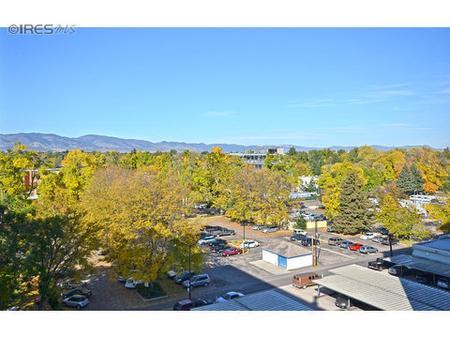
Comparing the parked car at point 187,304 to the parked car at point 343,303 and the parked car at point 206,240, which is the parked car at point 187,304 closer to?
the parked car at point 343,303

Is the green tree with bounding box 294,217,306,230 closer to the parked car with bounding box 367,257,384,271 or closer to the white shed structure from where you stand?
the white shed structure

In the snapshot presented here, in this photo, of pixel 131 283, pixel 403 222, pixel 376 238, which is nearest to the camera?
pixel 131 283

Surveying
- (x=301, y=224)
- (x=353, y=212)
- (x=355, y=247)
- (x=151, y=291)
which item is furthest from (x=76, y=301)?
(x=353, y=212)

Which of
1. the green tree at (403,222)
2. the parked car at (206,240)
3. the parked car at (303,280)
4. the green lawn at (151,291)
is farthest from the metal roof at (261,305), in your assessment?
the green tree at (403,222)

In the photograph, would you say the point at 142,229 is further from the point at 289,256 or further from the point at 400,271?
the point at 400,271

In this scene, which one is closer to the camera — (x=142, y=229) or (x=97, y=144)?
(x=142, y=229)
